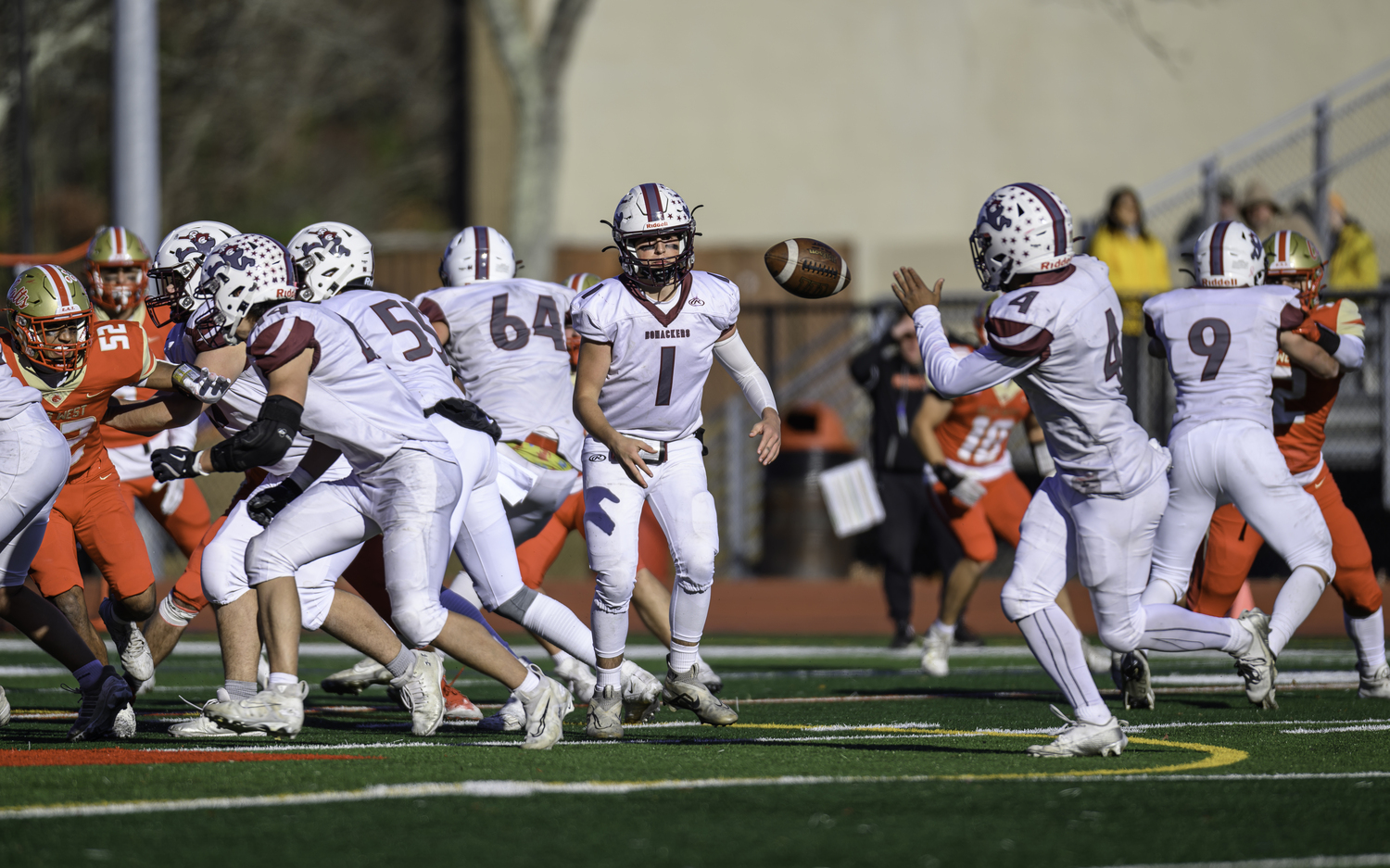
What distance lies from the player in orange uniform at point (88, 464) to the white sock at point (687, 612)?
6.97 ft

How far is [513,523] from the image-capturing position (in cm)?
762

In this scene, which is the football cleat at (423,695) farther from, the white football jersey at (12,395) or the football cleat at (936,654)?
the football cleat at (936,654)

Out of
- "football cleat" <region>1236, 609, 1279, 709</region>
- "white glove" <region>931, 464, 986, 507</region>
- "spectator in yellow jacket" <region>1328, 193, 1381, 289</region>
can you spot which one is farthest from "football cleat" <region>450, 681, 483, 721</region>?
"spectator in yellow jacket" <region>1328, 193, 1381, 289</region>

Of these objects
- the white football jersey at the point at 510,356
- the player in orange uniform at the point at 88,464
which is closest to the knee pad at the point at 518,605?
the white football jersey at the point at 510,356

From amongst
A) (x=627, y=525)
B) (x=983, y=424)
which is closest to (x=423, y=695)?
(x=627, y=525)

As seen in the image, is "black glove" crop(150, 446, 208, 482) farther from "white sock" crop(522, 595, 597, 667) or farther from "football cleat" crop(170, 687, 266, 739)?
"white sock" crop(522, 595, 597, 667)

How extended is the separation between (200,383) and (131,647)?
1639 millimetres

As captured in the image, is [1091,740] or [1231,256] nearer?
[1091,740]

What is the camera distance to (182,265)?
6.81m

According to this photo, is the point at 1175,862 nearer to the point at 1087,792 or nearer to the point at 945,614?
the point at 1087,792

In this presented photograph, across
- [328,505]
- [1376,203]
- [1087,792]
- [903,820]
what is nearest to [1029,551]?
[1087,792]

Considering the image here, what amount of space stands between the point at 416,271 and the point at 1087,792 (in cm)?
1849

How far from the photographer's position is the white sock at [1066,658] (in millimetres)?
5547

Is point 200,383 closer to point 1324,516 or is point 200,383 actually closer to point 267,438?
point 267,438
